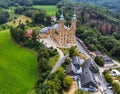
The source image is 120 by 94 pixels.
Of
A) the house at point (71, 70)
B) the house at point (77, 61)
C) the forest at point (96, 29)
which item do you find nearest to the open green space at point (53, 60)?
the house at point (77, 61)

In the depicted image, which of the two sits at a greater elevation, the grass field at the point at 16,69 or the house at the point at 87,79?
the house at the point at 87,79

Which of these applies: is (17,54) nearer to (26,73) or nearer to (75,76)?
(26,73)

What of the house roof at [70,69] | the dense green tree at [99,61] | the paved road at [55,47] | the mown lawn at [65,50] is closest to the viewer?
the house roof at [70,69]

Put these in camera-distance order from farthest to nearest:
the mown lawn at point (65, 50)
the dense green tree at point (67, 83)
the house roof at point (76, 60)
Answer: the mown lawn at point (65, 50)
the house roof at point (76, 60)
the dense green tree at point (67, 83)

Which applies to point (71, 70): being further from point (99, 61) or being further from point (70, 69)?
point (99, 61)

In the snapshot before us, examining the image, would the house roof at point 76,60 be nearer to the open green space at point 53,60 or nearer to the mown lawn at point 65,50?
the open green space at point 53,60

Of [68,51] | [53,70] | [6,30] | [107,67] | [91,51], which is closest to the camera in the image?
[53,70]

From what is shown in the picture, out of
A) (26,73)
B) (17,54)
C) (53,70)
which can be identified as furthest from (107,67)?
(17,54)
